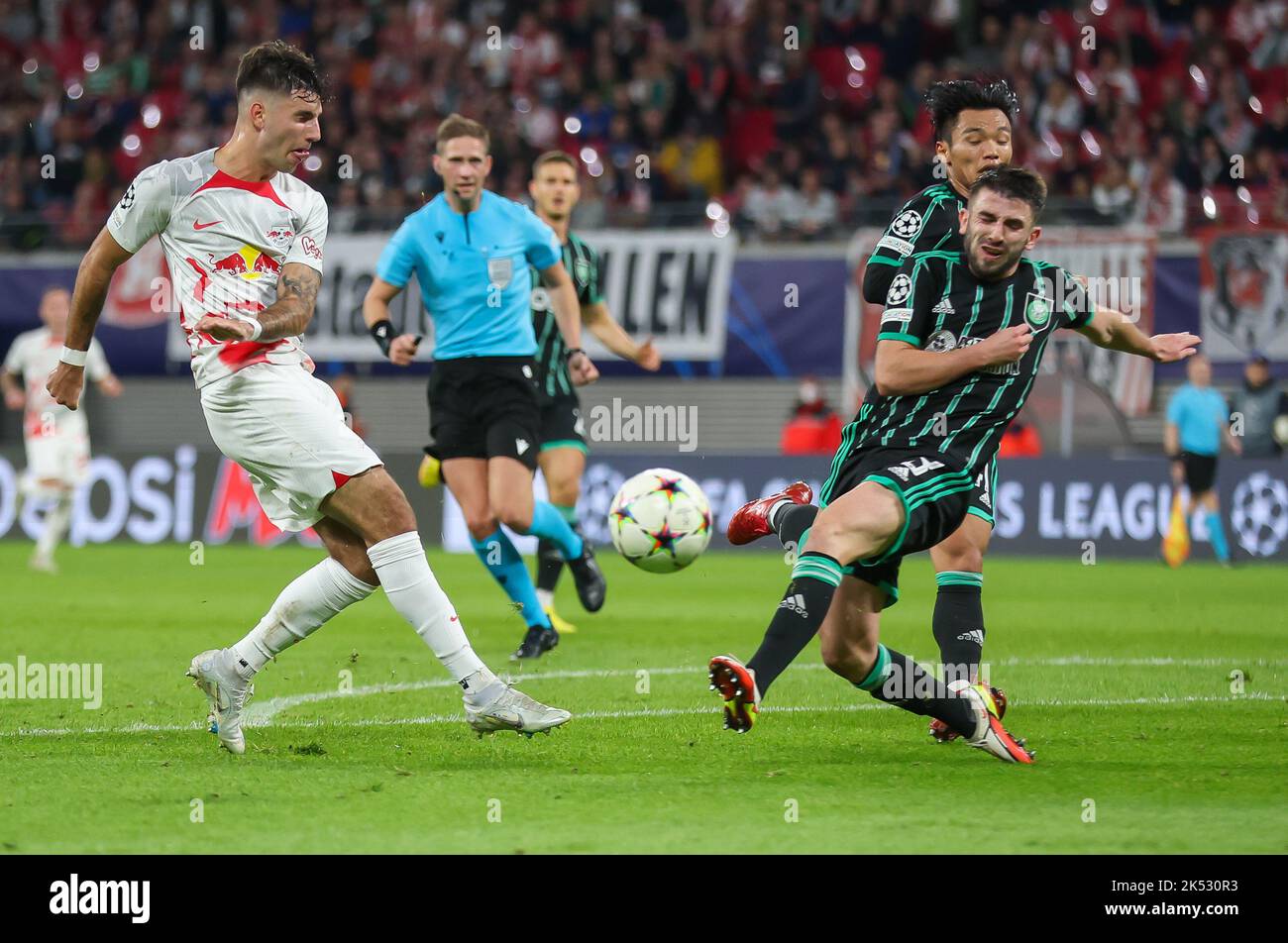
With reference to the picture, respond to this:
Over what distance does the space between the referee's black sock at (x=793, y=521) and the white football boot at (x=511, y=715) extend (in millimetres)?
975

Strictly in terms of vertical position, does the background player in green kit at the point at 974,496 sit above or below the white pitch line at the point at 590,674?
above

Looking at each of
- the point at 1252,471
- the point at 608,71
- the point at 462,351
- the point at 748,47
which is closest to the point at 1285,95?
the point at 1252,471

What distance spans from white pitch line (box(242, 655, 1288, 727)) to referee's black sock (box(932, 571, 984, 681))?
2.32 metres

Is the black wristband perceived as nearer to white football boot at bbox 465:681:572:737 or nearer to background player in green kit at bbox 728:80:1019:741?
background player in green kit at bbox 728:80:1019:741

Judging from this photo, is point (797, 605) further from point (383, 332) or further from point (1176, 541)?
point (1176, 541)

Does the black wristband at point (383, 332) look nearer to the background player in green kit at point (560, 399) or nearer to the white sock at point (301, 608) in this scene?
the background player in green kit at point (560, 399)

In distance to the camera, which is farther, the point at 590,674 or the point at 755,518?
the point at 590,674

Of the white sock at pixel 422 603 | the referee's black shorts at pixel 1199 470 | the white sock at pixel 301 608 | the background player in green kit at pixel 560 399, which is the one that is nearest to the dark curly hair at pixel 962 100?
the white sock at pixel 422 603

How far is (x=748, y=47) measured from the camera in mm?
22219

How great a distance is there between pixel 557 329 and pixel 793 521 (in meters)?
5.15

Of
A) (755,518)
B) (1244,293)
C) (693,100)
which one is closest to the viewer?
(755,518)

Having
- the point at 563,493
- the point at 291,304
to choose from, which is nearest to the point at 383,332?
the point at 563,493

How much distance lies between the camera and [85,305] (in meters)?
5.83

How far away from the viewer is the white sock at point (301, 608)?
20.1ft
